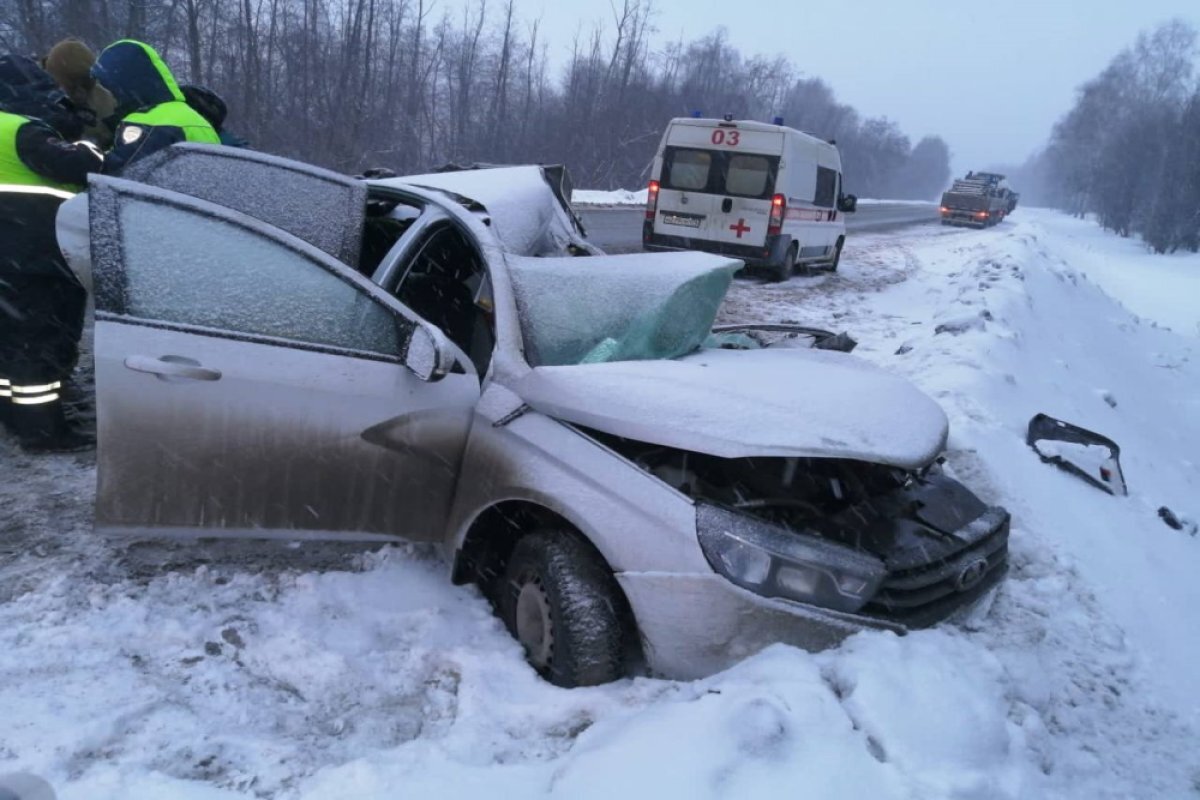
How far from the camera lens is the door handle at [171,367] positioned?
273cm

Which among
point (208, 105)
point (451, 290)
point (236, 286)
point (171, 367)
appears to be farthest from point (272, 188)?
point (208, 105)

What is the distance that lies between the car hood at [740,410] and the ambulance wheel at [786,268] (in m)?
9.65

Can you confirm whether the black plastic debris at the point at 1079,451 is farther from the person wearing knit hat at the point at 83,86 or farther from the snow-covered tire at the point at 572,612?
the person wearing knit hat at the point at 83,86

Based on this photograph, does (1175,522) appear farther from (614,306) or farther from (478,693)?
(478,693)

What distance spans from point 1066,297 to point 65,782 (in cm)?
1484

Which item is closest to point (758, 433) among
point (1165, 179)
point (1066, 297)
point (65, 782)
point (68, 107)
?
point (65, 782)

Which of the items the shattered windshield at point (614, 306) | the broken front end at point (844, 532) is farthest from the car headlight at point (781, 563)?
the shattered windshield at point (614, 306)

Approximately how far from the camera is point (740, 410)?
2709 millimetres

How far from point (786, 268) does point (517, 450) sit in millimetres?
10651

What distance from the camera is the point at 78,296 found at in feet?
13.8

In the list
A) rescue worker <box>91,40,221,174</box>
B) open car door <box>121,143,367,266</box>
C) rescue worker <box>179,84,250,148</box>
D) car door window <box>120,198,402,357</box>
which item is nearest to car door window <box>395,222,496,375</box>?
open car door <box>121,143,367,266</box>

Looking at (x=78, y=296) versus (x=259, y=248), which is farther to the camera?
(x=78, y=296)

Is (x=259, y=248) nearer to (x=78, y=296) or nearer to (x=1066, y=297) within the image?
(x=78, y=296)

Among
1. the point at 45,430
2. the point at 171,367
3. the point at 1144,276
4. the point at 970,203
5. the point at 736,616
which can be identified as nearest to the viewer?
the point at 736,616
